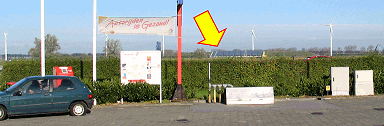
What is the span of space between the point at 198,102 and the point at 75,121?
590 centimetres

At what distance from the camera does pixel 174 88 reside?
53.6 feet

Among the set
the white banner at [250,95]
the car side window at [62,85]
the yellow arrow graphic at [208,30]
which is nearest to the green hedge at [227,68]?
the white banner at [250,95]

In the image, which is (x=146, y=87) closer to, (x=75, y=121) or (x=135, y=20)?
(x=135, y=20)

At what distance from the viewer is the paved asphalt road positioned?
10875mm

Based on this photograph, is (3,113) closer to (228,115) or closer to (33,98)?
(33,98)

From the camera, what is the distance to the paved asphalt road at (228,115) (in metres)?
10.9

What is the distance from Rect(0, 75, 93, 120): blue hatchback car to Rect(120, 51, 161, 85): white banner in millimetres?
3128

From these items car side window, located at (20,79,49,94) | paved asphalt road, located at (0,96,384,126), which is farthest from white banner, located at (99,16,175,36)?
car side window, located at (20,79,49,94)

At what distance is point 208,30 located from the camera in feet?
49.7

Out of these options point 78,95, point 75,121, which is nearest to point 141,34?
point 78,95

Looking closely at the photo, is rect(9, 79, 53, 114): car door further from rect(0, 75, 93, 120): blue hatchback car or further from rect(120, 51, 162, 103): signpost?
rect(120, 51, 162, 103): signpost

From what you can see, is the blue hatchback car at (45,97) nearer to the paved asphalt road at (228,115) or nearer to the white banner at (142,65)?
the paved asphalt road at (228,115)

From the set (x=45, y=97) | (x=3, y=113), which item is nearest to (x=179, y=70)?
(x=45, y=97)

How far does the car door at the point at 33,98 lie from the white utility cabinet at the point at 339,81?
12.2m
